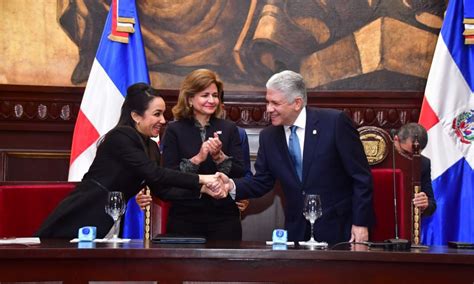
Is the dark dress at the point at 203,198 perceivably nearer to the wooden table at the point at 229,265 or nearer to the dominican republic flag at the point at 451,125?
the wooden table at the point at 229,265

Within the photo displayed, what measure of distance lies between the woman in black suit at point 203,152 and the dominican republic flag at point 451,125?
1.96 meters

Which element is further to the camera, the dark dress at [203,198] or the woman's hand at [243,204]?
the woman's hand at [243,204]

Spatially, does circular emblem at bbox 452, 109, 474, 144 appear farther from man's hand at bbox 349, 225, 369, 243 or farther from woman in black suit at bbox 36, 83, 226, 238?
woman in black suit at bbox 36, 83, 226, 238

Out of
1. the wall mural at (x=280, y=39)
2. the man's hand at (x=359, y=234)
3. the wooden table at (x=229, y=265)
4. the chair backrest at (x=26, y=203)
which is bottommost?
the wooden table at (x=229, y=265)

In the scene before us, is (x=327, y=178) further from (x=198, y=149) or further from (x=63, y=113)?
(x=63, y=113)

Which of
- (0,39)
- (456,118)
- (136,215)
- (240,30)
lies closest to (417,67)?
(456,118)

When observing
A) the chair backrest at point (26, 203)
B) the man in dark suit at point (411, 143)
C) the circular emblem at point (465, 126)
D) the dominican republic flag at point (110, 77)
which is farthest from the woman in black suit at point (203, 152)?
the circular emblem at point (465, 126)

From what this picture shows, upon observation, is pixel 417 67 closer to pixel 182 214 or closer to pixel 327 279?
pixel 182 214

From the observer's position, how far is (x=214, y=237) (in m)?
4.14

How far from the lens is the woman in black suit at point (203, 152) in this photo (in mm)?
4188

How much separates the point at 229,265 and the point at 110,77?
3013 millimetres

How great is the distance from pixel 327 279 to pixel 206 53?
11.3 ft

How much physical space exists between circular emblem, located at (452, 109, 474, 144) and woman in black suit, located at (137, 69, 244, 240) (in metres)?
2.11

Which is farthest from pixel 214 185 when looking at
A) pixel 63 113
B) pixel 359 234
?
pixel 63 113
